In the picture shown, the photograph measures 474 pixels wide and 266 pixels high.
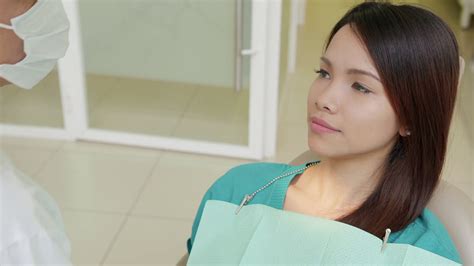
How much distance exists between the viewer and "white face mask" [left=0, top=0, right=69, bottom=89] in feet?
3.47

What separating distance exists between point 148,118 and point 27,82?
193 cm

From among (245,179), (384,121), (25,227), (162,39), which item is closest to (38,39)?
(25,227)

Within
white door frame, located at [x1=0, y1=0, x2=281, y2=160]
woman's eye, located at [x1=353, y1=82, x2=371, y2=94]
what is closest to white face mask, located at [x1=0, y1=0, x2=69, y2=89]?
woman's eye, located at [x1=353, y1=82, x2=371, y2=94]

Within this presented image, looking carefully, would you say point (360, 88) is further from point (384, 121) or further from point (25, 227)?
point (25, 227)

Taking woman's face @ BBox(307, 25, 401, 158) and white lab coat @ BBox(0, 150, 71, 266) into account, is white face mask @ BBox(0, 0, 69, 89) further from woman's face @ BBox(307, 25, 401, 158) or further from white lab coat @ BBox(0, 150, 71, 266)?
woman's face @ BBox(307, 25, 401, 158)

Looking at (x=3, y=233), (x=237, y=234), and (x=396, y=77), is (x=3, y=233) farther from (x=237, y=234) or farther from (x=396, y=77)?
(x=396, y=77)

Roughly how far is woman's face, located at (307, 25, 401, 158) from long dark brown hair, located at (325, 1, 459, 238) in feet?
0.06

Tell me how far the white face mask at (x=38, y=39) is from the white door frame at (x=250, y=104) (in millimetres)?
1545

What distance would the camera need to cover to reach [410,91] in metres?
1.09

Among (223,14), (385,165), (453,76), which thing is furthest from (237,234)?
(223,14)

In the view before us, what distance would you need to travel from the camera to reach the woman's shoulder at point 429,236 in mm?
1146

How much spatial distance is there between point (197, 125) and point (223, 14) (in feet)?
1.99

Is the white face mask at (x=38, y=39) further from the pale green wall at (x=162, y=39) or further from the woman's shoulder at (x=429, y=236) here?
the pale green wall at (x=162, y=39)

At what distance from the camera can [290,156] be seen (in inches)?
115
